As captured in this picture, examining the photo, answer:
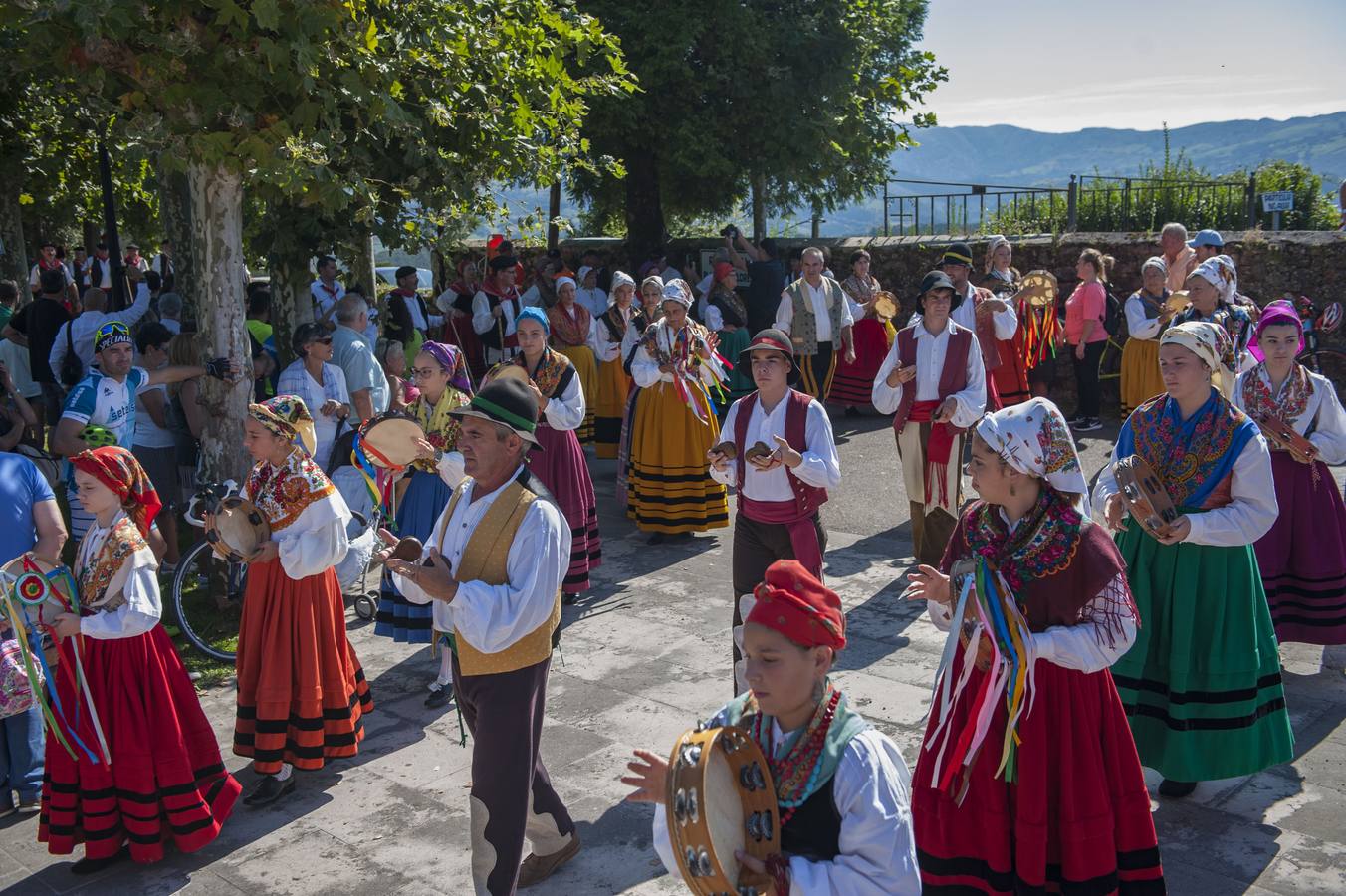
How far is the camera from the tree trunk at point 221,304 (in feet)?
25.4

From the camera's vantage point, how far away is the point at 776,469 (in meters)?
5.82

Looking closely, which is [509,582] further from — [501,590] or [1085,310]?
[1085,310]

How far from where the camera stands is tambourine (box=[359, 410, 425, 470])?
19.7ft

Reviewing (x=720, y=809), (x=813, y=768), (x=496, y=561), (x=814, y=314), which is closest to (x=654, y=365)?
(x=814, y=314)

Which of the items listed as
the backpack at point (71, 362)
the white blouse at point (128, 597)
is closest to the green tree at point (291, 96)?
the backpack at point (71, 362)

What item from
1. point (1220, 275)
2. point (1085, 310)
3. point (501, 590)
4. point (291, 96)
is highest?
point (291, 96)

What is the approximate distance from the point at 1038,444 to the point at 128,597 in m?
3.40

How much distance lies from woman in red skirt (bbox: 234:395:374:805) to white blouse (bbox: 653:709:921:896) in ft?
9.91

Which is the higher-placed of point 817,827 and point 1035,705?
point 817,827

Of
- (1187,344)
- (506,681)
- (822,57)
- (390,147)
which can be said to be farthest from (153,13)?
(822,57)

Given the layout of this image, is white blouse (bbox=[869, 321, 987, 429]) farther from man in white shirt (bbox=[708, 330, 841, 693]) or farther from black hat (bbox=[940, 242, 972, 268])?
man in white shirt (bbox=[708, 330, 841, 693])

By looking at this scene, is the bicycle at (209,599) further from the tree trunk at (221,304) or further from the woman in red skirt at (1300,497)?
the woman in red skirt at (1300,497)

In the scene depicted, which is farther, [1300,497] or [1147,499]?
[1300,497]

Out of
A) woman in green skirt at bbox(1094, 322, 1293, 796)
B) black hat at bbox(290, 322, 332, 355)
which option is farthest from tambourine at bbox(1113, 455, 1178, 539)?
black hat at bbox(290, 322, 332, 355)
